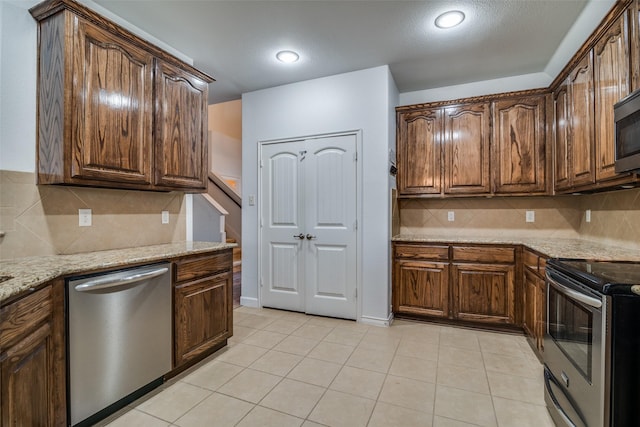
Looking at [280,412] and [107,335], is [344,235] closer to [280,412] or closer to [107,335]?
[280,412]

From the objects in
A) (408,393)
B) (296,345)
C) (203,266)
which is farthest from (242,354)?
(408,393)

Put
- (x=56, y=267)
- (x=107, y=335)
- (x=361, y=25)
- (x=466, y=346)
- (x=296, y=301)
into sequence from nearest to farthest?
(x=56, y=267) → (x=107, y=335) → (x=361, y=25) → (x=466, y=346) → (x=296, y=301)

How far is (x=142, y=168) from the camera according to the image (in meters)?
2.31

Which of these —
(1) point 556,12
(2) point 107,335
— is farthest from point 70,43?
(1) point 556,12

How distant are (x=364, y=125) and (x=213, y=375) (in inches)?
105

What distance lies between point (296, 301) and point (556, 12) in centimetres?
350

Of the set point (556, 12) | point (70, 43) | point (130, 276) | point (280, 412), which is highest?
point (556, 12)

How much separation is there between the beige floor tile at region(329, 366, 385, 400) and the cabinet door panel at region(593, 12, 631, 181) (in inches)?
81.4

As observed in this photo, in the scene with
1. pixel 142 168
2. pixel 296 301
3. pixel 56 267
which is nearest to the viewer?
pixel 56 267

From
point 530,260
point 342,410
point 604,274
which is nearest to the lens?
point 604,274

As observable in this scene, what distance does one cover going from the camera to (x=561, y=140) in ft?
9.53

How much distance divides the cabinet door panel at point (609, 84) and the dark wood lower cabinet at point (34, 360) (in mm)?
3204

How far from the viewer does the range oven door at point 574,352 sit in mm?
1291

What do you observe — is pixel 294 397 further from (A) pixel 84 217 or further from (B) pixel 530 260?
(B) pixel 530 260
